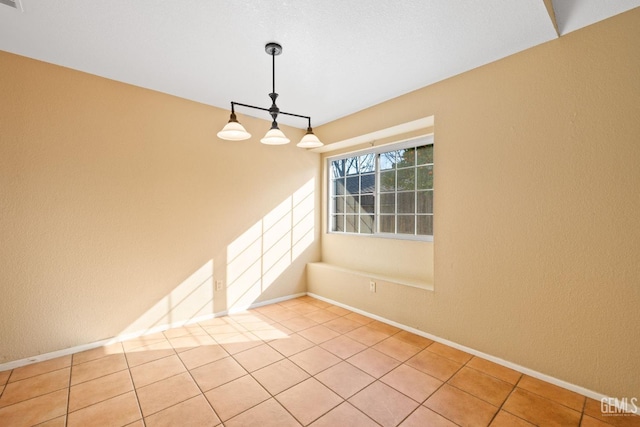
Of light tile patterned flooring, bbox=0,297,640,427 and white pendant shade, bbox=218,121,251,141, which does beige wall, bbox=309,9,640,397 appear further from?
white pendant shade, bbox=218,121,251,141

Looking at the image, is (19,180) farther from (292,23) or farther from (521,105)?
(521,105)

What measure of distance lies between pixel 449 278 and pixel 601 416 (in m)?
1.25

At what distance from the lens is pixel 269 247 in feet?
12.6

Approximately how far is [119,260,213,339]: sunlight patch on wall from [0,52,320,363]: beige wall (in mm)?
12

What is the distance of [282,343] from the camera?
271 cm

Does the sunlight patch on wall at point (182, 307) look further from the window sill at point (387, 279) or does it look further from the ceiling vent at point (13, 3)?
the ceiling vent at point (13, 3)

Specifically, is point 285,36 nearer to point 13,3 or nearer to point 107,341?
point 13,3

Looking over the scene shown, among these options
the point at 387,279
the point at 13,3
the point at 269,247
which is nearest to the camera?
the point at 13,3

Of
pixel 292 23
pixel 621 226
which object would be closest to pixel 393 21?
pixel 292 23

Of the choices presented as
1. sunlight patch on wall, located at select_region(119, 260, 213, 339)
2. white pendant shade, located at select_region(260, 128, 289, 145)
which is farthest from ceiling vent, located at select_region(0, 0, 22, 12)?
sunlight patch on wall, located at select_region(119, 260, 213, 339)

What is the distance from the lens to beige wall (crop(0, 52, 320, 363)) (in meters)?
2.28

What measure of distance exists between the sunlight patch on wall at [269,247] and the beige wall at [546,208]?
196 centimetres

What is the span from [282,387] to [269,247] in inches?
80.4

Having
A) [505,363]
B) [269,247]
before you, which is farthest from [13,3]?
[505,363]
